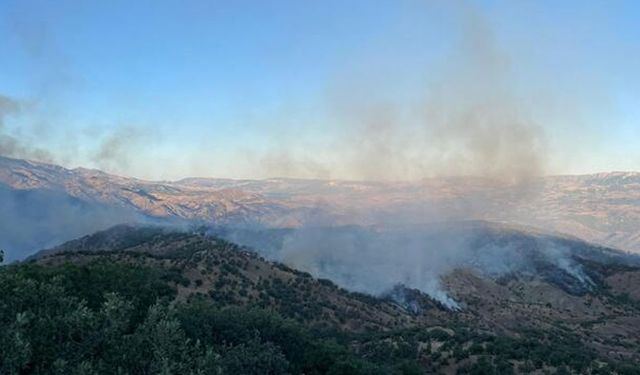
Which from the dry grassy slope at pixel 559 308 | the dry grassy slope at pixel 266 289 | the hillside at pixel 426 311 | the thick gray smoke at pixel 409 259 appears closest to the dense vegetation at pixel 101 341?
the hillside at pixel 426 311

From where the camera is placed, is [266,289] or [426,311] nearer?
[266,289]

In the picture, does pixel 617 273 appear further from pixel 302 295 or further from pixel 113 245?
pixel 113 245

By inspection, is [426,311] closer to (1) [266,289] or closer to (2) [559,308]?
(1) [266,289]

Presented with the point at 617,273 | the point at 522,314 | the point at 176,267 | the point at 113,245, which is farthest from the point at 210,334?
the point at 617,273

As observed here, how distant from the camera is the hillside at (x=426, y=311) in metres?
49.0

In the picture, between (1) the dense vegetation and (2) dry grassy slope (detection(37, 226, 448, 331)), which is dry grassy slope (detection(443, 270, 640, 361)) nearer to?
(2) dry grassy slope (detection(37, 226, 448, 331))

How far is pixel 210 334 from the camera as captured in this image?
3494 centimetres

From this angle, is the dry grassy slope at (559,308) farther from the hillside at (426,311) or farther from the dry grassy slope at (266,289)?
the dry grassy slope at (266,289)

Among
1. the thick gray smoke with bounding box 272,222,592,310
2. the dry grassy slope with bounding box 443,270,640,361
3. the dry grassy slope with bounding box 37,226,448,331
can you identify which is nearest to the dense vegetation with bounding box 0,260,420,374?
the dry grassy slope with bounding box 37,226,448,331

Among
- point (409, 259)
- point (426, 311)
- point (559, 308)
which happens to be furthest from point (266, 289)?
point (409, 259)

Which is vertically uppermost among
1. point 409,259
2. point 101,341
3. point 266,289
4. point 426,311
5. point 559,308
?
point 101,341

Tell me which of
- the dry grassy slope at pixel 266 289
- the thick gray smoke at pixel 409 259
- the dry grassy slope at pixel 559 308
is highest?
the dry grassy slope at pixel 266 289

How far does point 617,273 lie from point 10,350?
152 metres

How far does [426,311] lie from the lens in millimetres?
95562
